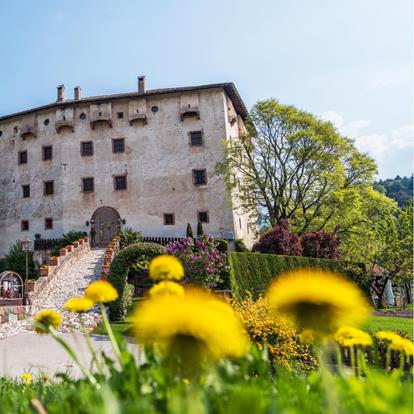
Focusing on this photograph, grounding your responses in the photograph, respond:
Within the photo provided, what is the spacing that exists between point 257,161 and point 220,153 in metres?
3.60

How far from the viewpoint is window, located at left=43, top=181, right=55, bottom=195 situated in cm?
3396

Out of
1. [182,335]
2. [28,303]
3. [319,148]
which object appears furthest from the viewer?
[319,148]

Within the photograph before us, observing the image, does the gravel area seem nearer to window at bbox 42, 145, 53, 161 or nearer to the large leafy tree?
the large leafy tree

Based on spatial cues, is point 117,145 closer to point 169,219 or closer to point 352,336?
point 169,219

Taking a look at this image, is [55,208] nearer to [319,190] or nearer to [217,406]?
[319,190]

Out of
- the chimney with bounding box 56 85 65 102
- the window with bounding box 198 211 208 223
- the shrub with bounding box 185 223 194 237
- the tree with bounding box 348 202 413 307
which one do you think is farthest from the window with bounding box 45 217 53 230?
the tree with bounding box 348 202 413 307

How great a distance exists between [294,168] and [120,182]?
46.2 feet

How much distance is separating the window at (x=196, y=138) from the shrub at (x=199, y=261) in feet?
60.6

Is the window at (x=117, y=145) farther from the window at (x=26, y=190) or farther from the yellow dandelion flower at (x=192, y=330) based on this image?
the yellow dandelion flower at (x=192, y=330)

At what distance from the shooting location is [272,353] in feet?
22.1

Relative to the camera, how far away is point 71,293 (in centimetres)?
1769

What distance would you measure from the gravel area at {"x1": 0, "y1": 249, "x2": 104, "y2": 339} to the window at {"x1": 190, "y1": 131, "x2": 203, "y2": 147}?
37.8ft

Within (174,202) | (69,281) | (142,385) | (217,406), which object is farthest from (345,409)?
(174,202)

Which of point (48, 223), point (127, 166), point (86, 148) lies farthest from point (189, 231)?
point (48, 223)
